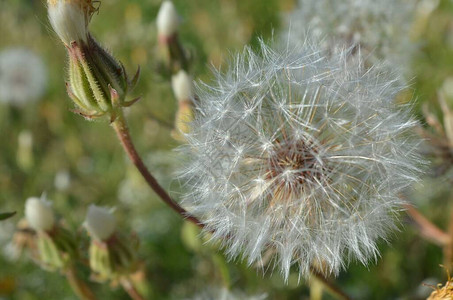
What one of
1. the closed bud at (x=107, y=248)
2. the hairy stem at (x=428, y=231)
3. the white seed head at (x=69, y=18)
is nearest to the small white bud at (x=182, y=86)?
the closed bud at (x=107, y=248)

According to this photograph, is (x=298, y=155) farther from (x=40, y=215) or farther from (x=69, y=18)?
(x=40, y=215)

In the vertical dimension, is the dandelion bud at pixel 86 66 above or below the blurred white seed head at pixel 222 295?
above

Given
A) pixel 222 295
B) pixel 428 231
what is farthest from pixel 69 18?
pixel 428 231

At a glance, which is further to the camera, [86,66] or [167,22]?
[167,22]

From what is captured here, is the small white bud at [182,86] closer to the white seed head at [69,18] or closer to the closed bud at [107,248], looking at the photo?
the closed bud at [107,248]

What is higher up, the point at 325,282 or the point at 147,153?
the point at 147,153

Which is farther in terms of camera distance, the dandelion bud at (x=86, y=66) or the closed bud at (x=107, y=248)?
the closed bud at (x=107, y=248)
